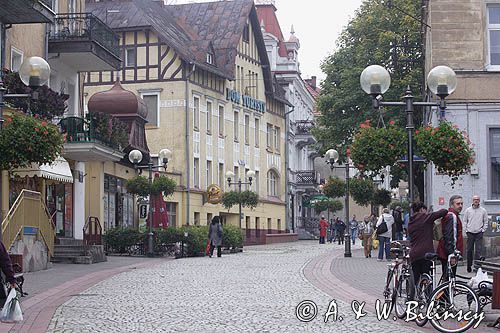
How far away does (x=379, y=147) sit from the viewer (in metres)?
19.2

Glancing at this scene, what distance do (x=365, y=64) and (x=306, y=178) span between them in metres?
31.7

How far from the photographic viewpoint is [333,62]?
167 ft

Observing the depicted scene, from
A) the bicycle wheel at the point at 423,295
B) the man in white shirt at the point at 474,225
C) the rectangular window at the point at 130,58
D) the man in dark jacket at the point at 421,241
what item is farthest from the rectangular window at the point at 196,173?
the bicycle wheel at the point at 423,295

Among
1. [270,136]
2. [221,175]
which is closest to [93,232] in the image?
[221,175]

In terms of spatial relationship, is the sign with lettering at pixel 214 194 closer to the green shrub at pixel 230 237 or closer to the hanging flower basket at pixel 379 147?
the green shrub at pixel 230 237

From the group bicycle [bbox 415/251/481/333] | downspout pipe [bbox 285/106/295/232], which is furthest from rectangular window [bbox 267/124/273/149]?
bicycle [bbox 415/251/481/333]

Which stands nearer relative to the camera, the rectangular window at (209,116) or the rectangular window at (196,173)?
the rectangular window at (196,173)

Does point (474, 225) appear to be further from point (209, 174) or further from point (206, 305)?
point (209, 174)

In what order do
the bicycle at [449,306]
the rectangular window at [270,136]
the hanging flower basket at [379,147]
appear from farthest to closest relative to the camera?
1. the rectangular window at [270,136]
2. the hanging flower basket at [379,147]
3. the bicycle at [449,306]

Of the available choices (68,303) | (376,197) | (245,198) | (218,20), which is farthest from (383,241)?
(218,20)

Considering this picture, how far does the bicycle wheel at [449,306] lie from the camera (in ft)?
39.7

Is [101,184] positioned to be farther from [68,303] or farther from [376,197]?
[68,303]

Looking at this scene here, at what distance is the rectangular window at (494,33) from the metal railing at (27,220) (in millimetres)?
13831

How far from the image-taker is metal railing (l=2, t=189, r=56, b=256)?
23.7 m
